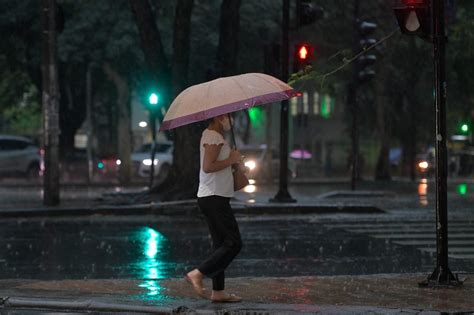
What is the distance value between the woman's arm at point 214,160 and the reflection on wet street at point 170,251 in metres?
1.62

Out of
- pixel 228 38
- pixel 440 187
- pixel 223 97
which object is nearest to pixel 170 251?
pixel 440 187

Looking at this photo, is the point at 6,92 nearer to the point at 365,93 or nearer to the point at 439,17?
the point at 365,93

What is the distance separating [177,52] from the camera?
25.1 m

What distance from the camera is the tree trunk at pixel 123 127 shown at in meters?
39.8

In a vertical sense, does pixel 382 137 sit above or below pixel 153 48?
below

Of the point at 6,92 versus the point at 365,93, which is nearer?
the point at 365,93

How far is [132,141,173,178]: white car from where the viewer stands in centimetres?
4403

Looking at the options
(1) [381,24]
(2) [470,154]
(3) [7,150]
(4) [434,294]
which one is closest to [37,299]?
(4) [434,294]

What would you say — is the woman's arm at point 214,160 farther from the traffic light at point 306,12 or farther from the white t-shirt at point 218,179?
the traffic light at point 306,12

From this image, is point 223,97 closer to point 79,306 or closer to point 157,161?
point 79,306

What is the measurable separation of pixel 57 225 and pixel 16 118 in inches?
2116

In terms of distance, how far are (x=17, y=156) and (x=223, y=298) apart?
33189 mm

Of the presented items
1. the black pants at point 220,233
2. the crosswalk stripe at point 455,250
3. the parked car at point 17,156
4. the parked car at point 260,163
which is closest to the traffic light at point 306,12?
the crosswalk stripe at point 455,250

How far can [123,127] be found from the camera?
135 feet
